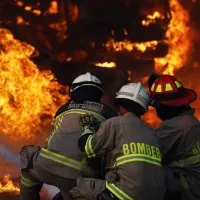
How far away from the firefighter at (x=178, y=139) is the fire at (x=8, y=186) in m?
5.35

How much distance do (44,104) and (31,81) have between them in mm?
1038

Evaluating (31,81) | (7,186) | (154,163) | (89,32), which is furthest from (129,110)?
(89,32)

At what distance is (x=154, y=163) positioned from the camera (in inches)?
151

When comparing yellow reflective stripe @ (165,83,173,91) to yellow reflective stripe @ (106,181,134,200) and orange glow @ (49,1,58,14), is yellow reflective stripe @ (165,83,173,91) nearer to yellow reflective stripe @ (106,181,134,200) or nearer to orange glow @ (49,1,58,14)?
yellow reflective stripe @ (106,181,134,200)

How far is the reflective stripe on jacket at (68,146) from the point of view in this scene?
4.48 m

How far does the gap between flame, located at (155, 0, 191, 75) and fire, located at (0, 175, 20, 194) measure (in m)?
7.44

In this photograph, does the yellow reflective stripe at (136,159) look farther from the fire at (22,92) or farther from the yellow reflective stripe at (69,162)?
the fire at (22,92)

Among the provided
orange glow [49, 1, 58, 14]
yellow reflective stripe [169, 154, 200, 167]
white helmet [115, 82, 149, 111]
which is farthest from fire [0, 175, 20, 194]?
orange glow [49, 1, 58, 14]

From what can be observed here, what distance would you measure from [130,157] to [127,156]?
4 centimetres

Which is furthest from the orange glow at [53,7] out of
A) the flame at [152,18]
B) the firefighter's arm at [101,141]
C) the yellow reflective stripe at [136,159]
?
the yellow reflective stripe at [136,159]

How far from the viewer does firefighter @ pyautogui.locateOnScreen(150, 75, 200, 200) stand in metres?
4.48

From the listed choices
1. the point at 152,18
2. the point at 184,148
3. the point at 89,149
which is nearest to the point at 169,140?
the point at 184,148

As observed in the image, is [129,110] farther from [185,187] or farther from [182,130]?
[185,187]

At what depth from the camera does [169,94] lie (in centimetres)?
488
